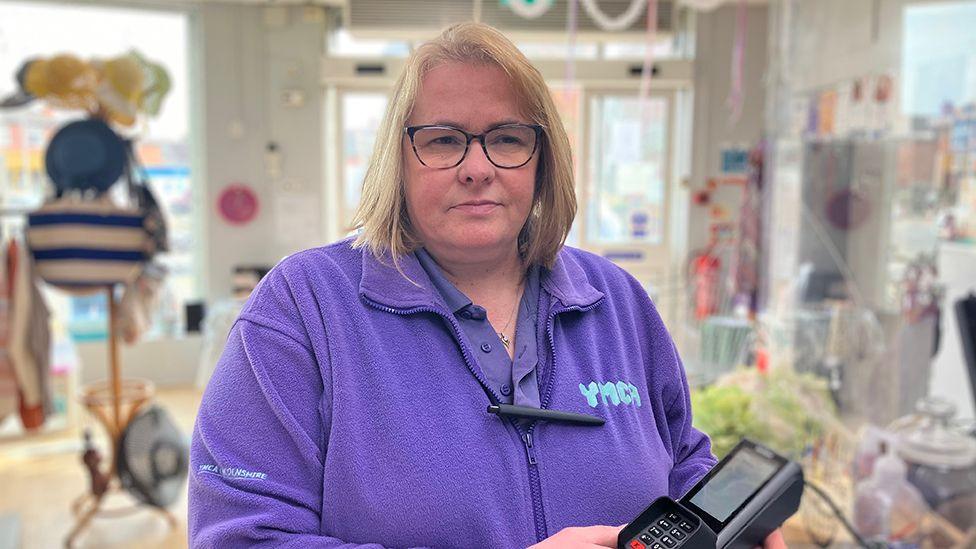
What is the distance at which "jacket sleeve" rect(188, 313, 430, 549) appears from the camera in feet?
2.64

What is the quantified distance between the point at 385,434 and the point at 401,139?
357mm

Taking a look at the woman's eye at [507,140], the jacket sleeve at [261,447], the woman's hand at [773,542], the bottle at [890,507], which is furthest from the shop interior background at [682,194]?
the woman's hand at [773,542]

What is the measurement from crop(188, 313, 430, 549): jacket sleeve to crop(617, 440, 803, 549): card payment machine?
0.30 meters

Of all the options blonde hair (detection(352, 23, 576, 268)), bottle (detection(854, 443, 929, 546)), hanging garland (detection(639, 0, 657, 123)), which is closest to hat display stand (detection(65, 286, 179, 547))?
hanging garland (detection(639, 0, 657, 123))

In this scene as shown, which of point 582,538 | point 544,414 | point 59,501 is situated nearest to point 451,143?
point 544,414

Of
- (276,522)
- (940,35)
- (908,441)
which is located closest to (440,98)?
(276,522)

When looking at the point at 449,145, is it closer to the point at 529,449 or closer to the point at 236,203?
the point at 529,449

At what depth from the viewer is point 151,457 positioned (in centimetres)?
300

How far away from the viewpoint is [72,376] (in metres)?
4.41

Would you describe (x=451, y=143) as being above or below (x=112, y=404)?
above

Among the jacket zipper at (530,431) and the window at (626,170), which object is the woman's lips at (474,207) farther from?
the window at (626,170)

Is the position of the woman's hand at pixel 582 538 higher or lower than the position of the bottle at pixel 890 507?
higher

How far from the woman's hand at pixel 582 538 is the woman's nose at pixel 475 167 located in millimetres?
417

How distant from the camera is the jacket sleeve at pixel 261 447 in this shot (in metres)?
0.81
